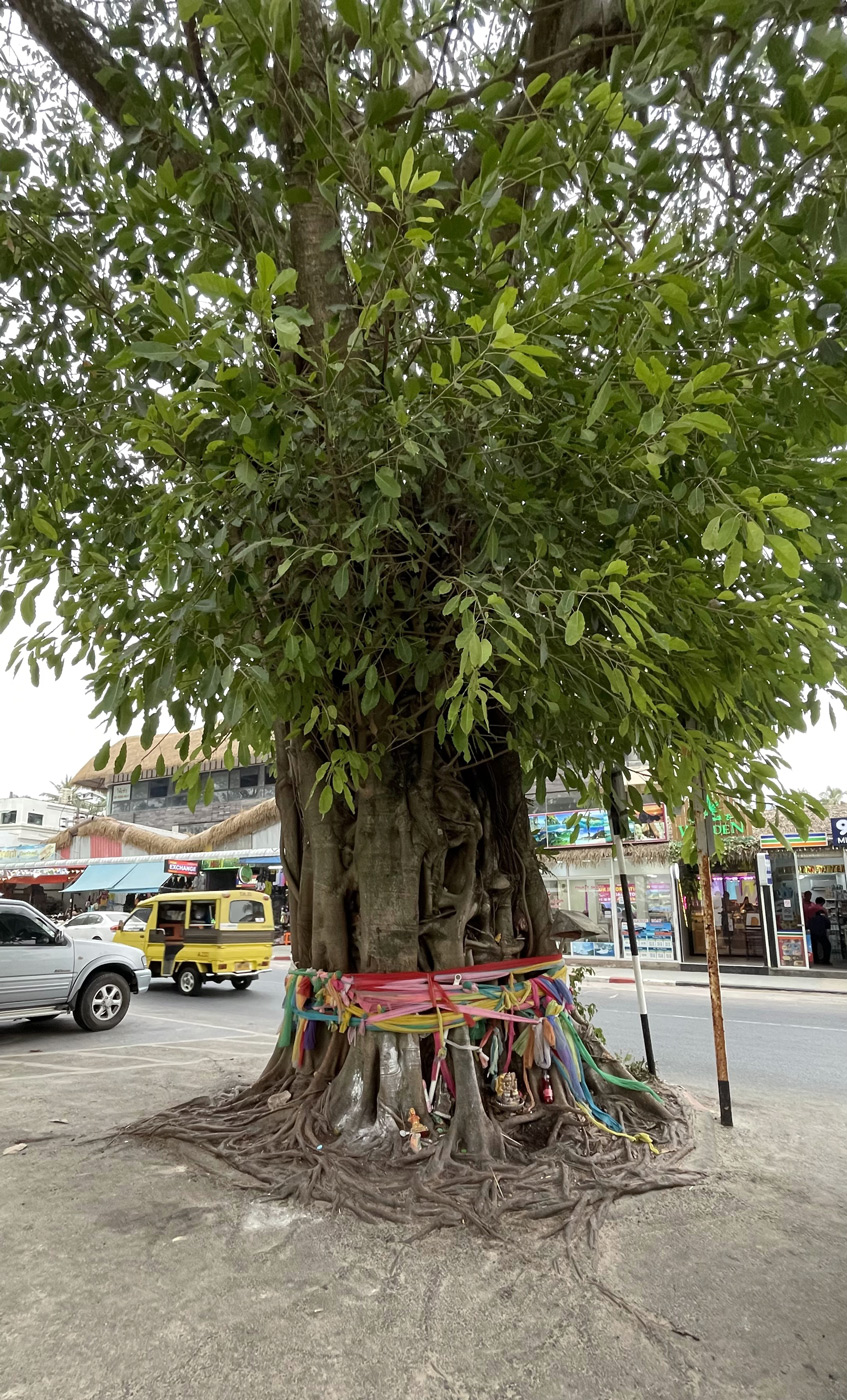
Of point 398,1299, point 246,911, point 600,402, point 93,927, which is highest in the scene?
point 600,402

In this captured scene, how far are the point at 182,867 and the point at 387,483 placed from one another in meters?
22.0

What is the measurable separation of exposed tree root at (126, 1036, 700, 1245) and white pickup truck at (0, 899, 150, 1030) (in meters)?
5.37

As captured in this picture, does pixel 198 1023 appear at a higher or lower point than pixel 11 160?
lower

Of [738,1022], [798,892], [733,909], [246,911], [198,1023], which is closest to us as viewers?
[738,1022]

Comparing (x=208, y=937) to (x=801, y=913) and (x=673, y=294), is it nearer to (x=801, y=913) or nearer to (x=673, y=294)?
(x=801, y=913)

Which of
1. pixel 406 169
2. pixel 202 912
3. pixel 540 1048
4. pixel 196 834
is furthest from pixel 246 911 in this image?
pixel 406 169

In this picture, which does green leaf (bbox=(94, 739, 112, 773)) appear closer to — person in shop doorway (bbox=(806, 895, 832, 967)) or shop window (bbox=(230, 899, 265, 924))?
shop window (bbox=(230, 899, 265, 924))

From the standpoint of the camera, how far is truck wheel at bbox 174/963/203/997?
53.1ft

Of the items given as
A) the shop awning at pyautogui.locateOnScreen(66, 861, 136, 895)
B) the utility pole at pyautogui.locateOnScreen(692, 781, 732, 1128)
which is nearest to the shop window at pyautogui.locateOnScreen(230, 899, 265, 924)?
the utility pole at pyautogui.locateOnScreen(692, 781, 732, 1128)

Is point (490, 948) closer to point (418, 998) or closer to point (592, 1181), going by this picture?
point (418, 998)

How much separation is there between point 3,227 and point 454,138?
279cm

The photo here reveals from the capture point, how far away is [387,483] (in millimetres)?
2963

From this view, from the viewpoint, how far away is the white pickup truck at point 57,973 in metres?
9.73

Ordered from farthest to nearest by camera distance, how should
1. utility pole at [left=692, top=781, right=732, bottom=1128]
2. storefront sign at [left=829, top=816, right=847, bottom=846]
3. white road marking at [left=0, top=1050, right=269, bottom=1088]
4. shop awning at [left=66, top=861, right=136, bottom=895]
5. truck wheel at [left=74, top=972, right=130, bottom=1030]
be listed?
shop awning at [left=66, top=861, right=136, bottom=895], storefront sign at [left=829, top=816, right=847, bottom=846], truck wheel at [left=74, top=972, right=130, bottom=1030], white road marking at [left=0, top=1050, right=269, bottom=1088], utility pole at [left=692, top=781, right=732, bottom=1128]
